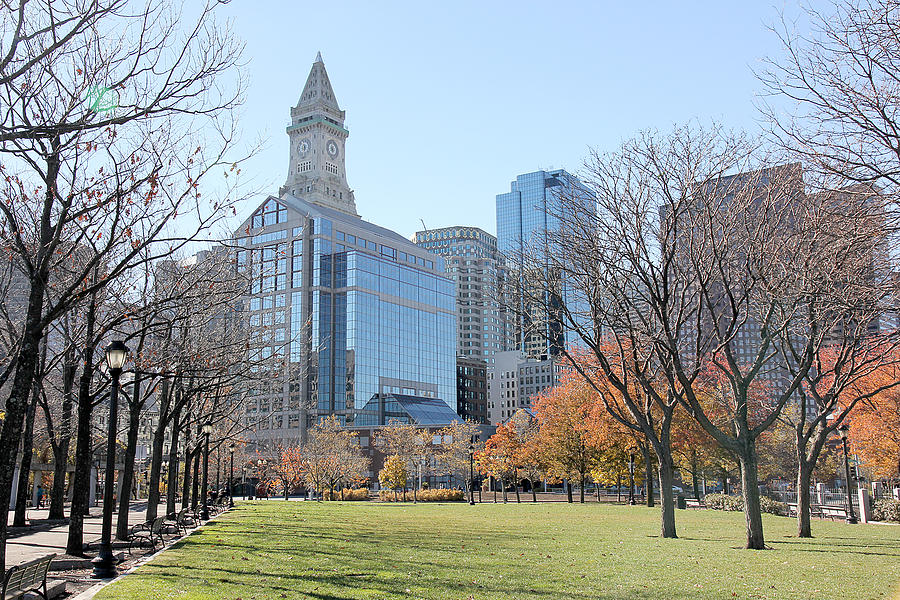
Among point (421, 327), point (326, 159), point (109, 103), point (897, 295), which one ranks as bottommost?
point (897, 295)

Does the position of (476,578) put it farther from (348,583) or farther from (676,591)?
(676,591)

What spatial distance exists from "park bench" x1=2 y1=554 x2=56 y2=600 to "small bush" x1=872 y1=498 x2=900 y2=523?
3285 centimetres

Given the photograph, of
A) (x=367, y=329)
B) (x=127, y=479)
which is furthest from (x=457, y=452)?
(x=127, y=479)

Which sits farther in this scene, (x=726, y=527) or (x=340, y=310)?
(x=340, y=310)

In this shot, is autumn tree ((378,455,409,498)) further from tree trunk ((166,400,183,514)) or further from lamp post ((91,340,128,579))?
lamp post ((91,340,128,579))

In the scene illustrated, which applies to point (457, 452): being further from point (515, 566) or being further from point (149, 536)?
point (515, 566)

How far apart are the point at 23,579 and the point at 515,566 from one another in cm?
899

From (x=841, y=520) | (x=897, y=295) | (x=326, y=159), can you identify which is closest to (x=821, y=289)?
(x=897, y=295)

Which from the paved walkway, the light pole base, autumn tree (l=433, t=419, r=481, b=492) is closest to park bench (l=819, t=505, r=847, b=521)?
the paved walkway

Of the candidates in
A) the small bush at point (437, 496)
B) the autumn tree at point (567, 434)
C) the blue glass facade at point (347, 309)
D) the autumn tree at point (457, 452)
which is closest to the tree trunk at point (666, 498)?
the autumn tree at point (567, 434)

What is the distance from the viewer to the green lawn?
12.4 meters

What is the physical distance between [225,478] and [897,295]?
87723mm

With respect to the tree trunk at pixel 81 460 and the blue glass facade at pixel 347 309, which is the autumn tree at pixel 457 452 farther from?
the tree trunk at pixel 81 460

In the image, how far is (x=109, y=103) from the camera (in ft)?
44.2
